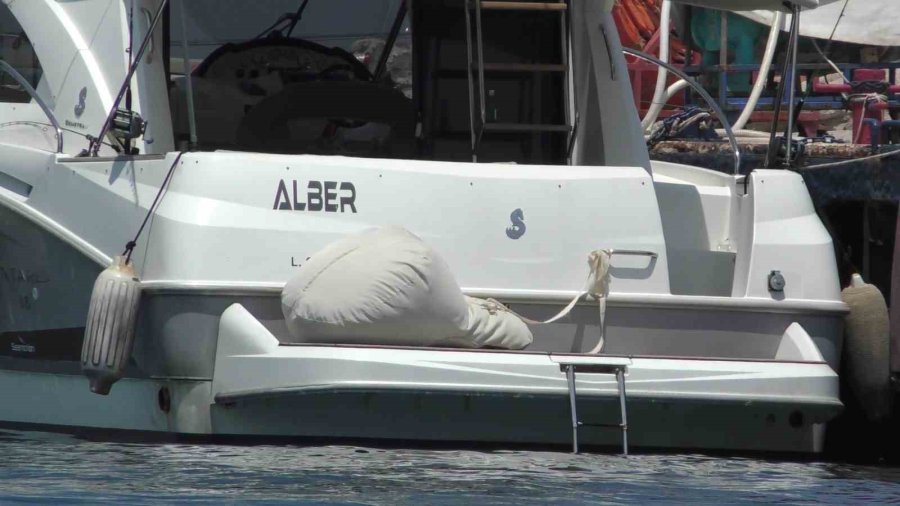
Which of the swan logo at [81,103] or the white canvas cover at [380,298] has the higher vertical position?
the swan logo at [81,103]

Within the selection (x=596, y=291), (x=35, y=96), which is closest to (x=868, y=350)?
(x=596, y=291)

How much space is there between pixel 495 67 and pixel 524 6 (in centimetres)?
32

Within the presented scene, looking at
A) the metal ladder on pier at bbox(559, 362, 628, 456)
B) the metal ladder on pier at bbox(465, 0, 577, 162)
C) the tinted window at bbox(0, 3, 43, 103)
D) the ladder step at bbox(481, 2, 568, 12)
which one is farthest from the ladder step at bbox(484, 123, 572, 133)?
the tinted window at bbox(0, 3, 43, 103)

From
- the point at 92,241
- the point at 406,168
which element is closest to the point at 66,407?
the point at 92,241

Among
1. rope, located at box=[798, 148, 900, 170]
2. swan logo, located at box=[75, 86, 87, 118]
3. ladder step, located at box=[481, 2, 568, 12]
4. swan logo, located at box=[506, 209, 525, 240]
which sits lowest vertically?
swan logo, located at box=[506, 209, 525, 240]

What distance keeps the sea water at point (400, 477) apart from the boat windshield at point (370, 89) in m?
1.86

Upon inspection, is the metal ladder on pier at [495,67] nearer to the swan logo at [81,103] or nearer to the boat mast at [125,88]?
the boat mast at [125,88]

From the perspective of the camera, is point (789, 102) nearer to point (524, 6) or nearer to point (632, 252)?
point (632, 252)

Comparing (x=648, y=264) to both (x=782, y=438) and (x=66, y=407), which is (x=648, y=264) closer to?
(x=782, y=438)

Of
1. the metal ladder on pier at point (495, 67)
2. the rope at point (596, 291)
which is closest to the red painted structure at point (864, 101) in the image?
the metal ladder on pier at point (495, 67)

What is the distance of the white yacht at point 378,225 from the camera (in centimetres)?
595

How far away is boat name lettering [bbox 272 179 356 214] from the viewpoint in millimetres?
6250

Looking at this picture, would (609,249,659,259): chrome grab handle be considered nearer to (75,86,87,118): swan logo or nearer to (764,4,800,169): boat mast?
(764,4,800,169): boat mast

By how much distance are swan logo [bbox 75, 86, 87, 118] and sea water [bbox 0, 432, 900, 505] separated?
1410mm
